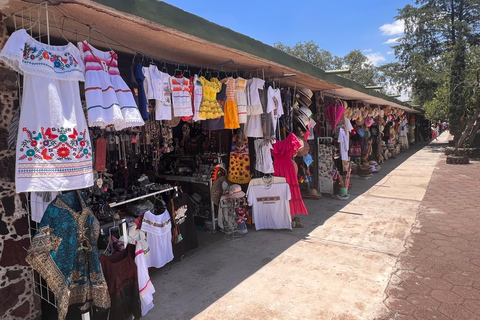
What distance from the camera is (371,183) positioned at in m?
9.60

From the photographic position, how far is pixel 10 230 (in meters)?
2.73

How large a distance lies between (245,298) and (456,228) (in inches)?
167

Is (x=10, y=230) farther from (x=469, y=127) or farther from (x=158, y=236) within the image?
(x=469, y=127)


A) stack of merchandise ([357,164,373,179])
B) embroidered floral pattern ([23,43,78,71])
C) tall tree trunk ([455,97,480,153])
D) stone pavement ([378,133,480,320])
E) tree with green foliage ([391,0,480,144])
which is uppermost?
tree with green foliage ([391,0,480,144])

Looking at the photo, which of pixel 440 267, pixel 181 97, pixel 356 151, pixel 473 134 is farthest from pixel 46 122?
pixel 473 134

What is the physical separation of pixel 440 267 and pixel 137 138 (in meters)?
4.55

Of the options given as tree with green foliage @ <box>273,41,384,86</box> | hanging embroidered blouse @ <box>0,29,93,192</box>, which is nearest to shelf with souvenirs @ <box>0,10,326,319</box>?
hanging embroidered blouse @ <box>0,29,93,192</box>

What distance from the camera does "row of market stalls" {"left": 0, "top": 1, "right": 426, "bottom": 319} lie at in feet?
7.82

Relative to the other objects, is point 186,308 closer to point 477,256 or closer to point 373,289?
point 373,289

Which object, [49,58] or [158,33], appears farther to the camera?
[158,33]

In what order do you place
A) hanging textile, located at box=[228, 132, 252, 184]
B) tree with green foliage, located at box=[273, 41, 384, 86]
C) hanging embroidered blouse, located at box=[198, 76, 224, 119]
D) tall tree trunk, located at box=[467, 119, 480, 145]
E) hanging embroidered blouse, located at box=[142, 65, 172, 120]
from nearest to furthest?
hanging embroidered blouse, located at box=[142, 65, 172, 120] → hanging embroidered blouse, located at box=[198, 76, 224, 119] → hanging textile, located at box=[228, 132, 252, 184] → tall tree trunk, located at box=[467, 119, 480, 145] → tree with green foliage, located at box=[273, 41, 384, 86]

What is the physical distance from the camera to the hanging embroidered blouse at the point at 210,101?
163 inches

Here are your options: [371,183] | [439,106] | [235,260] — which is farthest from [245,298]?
[439,106]

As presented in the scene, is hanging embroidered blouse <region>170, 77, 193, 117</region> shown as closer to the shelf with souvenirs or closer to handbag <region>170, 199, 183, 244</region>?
the shelf with souvenirs
